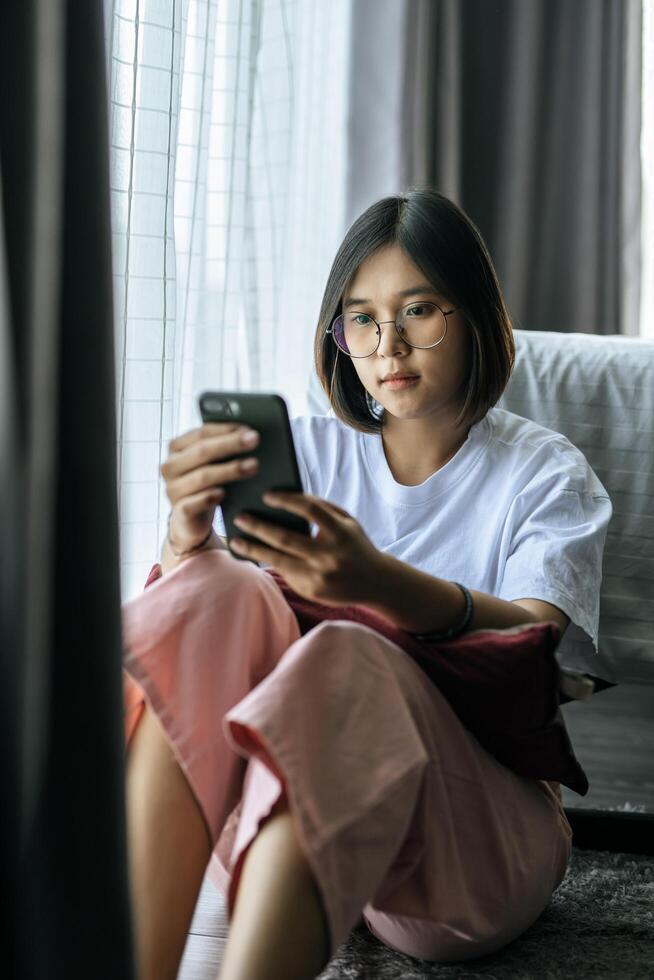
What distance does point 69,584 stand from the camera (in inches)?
24.9

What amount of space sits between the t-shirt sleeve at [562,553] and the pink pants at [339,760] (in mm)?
174

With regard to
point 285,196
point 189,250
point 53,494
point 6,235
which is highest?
point 285,196

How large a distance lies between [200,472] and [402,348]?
35cm

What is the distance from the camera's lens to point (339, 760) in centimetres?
80

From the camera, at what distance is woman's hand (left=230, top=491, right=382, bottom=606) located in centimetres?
87

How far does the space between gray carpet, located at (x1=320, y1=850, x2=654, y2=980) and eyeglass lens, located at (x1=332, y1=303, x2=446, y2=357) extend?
65cm

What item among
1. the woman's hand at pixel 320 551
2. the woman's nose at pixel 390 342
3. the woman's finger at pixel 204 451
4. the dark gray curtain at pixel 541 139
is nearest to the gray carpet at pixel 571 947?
the woman's hand at pixel 320 551

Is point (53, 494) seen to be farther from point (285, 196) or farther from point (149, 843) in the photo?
point (285, 196)

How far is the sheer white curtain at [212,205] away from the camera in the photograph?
4.12 ft

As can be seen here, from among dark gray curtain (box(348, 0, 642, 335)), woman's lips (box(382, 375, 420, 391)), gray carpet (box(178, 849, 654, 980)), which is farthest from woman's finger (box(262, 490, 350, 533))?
dark gray curtain (box(348, 0, 642, 335))

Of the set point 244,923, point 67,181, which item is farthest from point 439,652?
point 67,181

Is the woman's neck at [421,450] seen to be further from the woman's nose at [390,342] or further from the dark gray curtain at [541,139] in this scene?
the dark gray curtain at [541,139]

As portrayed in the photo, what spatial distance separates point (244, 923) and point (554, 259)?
8.99ft

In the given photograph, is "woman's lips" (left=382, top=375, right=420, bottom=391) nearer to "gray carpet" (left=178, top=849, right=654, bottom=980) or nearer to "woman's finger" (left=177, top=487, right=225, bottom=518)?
"woman's finger" (left=177, top=487, right=225, bottom=518)
